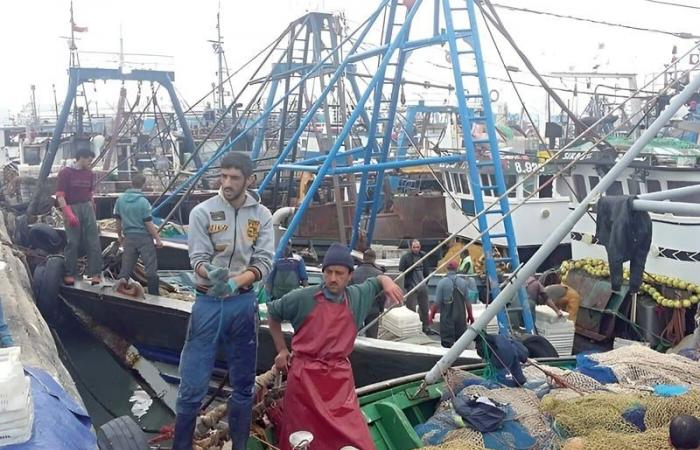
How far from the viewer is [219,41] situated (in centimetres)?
3916

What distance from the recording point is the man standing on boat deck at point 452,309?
756 centimetres

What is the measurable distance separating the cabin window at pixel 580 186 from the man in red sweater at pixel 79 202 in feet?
27.0

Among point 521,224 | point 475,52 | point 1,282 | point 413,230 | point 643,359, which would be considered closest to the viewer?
point 643,359

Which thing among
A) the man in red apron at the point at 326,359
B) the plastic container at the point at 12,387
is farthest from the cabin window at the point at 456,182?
the plastic container at the point at 12,387

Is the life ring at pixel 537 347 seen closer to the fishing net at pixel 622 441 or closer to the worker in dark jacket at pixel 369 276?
the worker in dark jacket at pixel 369 276

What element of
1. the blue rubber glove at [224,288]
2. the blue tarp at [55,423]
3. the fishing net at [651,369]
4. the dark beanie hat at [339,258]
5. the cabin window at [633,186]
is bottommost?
the fishing net at [651,369]

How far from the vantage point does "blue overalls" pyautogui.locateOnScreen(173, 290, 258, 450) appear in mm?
3662

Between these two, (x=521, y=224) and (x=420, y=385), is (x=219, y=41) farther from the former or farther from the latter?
(x=420, y=385)

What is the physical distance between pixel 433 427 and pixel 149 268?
469 centimetres

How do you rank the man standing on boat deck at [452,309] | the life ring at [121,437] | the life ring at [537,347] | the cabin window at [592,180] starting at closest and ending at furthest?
1. the life ring at [121,437]
2. the life ring at [537,347]
3. the man standing on boat deck at [452,309]
4. the cabin window at [592,180]

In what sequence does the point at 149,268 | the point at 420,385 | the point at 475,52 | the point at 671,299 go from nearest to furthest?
the point at 420,385 → the point at 475,52 → the point at 149,268 → the point at 671,299

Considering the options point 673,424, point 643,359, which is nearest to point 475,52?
point 643,359

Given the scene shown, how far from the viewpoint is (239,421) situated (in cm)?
381

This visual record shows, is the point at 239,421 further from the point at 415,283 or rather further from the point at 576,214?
the point at 415,283
